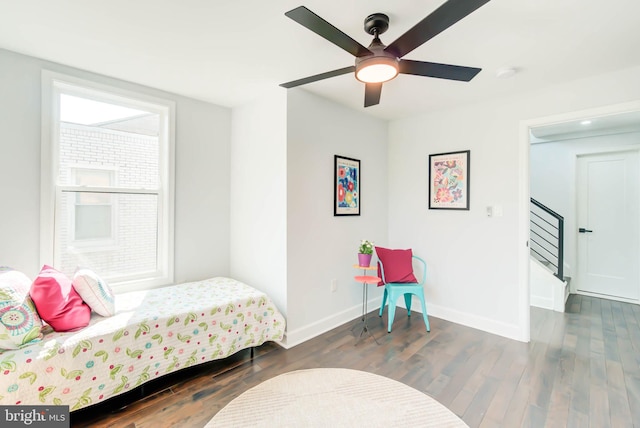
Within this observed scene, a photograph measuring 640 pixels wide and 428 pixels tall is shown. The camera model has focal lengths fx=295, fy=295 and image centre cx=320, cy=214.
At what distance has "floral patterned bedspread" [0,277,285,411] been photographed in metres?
1.63

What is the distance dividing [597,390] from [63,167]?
180 inches

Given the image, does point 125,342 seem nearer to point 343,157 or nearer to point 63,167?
point 63,167

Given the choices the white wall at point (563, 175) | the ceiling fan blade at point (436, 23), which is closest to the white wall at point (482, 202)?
the ceiling fan blade at point (436, 23)

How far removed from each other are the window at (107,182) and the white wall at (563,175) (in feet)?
17.8

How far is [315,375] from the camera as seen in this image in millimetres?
2354

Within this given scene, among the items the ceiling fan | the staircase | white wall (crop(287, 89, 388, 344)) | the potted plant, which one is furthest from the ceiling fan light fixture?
the staircase

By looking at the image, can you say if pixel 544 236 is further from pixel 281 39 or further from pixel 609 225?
pixel 281 39

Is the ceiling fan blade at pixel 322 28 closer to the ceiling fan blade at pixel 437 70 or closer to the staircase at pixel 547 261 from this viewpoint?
the ceiling fan blade at pixel 437 70

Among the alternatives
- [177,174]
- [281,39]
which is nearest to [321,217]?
[177,174]

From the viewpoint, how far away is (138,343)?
202cm

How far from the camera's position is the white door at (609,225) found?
411 centimetres

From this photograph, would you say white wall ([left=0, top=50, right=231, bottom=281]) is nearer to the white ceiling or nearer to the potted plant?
the white ceiling

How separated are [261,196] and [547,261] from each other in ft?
14.6

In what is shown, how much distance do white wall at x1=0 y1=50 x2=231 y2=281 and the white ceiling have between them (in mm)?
216
